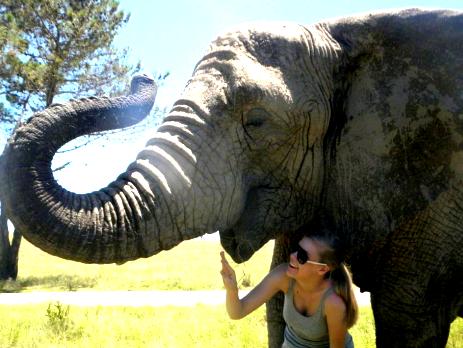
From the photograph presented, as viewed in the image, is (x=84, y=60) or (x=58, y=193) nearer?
(x=58, y=193)

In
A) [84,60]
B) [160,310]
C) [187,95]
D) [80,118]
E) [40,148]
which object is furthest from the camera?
[84,60]

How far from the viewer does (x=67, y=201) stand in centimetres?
287

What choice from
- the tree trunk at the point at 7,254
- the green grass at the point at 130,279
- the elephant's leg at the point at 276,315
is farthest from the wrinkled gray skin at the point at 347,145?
the tree trunk at the point at 7,254

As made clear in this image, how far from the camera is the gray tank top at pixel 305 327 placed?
3.80 m

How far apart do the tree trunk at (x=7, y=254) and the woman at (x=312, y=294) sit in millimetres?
20887

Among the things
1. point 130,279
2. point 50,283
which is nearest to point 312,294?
point 130,279

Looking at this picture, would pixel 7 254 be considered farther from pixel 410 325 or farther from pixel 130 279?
pixel 410 325

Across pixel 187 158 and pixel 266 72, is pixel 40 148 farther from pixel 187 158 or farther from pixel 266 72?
pixel 266 72

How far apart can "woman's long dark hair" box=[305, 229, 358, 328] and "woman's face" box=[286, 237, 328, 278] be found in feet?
0.08

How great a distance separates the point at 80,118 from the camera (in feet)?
10.0

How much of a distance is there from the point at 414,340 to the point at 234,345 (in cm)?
341

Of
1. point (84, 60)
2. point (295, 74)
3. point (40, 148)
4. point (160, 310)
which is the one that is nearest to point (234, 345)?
point (160, 310)

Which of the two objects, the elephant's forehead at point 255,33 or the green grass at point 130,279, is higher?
the elephant's forehead at point 255,33

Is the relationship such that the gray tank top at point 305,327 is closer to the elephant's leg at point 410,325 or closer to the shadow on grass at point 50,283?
the elephant's leg at point 410,325
